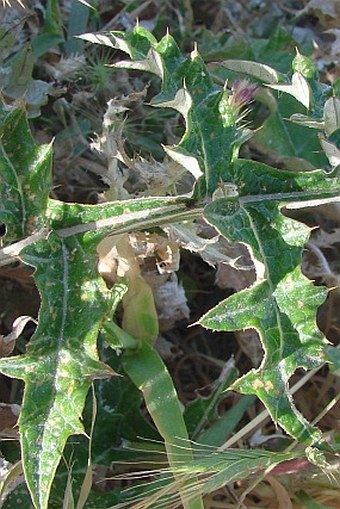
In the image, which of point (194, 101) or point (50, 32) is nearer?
point (194, 101)

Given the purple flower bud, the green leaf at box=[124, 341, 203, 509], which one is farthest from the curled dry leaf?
the purple flower bud

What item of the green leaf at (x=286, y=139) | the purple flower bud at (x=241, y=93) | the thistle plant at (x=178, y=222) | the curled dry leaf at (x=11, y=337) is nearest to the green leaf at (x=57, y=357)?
the thistle plant at (x=178, y=222)

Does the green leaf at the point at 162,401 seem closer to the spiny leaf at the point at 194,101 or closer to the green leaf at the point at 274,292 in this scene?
the green leaf at the point at 274,292

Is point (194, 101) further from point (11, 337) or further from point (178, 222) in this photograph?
point (11, 337)

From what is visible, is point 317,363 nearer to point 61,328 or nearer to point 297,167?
point 61,328

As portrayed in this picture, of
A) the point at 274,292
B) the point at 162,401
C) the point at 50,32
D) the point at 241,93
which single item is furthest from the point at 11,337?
the point at 50,32

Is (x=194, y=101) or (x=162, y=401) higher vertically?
(x=194, y=101)

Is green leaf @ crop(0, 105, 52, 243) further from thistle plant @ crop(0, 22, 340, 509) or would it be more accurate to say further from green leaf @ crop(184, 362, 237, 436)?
green leaf @ crop(184, 362, 237, 436)
